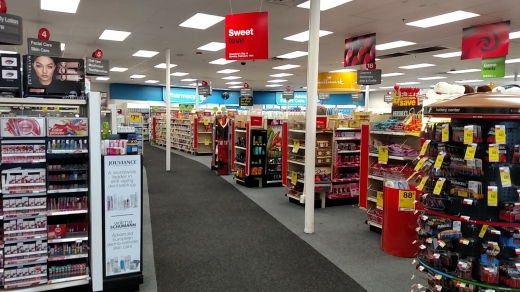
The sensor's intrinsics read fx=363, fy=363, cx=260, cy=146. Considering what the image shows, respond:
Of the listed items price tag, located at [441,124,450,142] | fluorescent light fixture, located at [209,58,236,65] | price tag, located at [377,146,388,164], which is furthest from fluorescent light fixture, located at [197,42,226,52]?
price tag, located at [441,124,450,142]

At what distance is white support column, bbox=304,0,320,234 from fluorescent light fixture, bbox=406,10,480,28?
3.82 metres

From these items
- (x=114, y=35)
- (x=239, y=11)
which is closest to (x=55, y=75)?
(x=239, y=11)

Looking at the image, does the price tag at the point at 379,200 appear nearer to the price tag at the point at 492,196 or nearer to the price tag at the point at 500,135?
Answer: the price tag at the point at 492,196

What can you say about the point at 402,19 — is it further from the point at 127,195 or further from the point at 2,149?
the point at 2,149

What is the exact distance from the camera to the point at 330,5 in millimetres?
7145

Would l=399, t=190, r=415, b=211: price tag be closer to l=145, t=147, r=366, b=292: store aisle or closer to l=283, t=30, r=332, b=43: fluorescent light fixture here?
l=145, t=147, r=366, b=292: store aisle

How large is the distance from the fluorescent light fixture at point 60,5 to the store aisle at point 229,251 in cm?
429

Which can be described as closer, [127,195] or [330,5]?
[127,195]

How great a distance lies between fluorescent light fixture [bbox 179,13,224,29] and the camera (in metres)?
8.06

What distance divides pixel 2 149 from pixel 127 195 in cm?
112

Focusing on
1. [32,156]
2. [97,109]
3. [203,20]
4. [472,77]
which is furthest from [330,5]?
[472,77]

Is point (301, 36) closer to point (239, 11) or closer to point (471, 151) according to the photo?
point (239, 11)

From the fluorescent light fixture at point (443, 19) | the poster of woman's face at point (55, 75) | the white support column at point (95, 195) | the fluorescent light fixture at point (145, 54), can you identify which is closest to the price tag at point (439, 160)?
the white support column at point (95, 195)

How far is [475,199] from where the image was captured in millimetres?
2475
